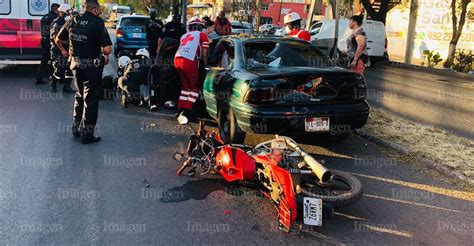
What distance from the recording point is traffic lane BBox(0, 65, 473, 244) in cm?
376

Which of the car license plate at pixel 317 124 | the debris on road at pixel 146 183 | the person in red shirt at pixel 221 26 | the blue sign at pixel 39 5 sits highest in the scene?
the blue sign at pixel 39 5

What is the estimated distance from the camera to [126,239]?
3.64 metres

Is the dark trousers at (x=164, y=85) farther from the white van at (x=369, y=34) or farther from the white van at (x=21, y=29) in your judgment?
the white van at (x=369, y=34)

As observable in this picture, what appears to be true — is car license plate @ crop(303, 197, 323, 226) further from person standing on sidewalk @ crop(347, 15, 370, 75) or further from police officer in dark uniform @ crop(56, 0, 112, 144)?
person standing on sidewalk @ crop(347, 15, 370, 75)

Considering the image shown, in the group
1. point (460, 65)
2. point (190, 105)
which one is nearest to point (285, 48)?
point (190, 105)

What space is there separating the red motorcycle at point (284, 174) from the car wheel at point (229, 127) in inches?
25.5

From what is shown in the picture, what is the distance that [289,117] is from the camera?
5.30 metres

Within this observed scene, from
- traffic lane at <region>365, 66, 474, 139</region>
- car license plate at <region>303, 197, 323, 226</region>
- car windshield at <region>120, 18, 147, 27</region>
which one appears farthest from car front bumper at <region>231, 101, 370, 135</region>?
car windshield at <region>120, 18, 147, 27</region>

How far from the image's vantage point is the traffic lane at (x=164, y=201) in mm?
3762

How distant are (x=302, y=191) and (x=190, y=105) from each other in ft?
12.8

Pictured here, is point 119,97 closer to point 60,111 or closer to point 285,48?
point 60,111

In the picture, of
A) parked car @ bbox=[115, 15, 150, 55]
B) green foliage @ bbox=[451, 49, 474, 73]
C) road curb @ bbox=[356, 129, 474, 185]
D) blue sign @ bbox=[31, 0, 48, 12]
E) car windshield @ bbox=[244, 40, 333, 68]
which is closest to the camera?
road curb @ bbox=[356, 129, 474, 185]

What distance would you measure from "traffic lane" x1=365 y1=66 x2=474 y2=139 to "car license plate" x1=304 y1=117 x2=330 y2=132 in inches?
131

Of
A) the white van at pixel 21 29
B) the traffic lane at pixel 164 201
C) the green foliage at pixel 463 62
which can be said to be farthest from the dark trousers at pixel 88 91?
the green foliage at pixel 463 62
